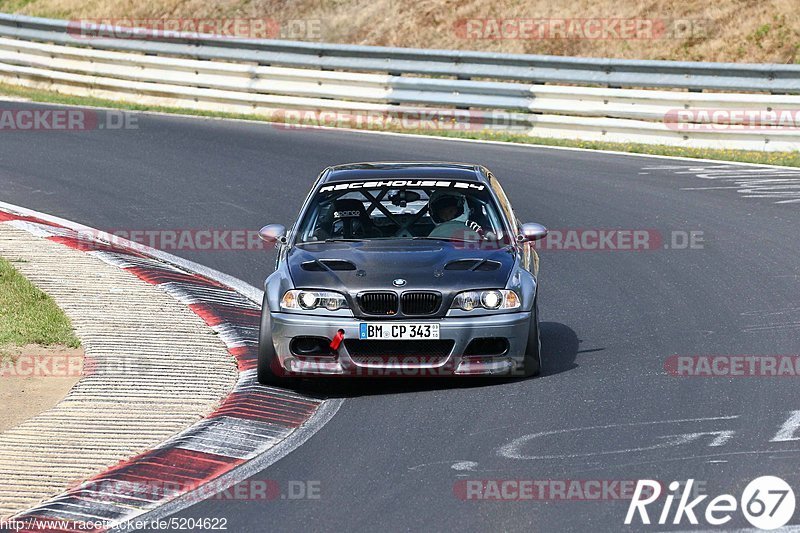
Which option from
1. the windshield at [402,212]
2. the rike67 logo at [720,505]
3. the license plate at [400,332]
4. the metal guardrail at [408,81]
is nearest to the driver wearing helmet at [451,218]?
the windshield at [402,212]

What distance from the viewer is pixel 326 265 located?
9234 millimetres

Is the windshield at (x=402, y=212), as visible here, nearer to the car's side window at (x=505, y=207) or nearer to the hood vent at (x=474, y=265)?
the car's side window at (x=505, y=207)

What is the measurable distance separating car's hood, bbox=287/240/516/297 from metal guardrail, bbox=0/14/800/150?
10.6 meters

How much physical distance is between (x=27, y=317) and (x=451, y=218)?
138 inches

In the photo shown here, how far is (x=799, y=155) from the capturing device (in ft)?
60.8

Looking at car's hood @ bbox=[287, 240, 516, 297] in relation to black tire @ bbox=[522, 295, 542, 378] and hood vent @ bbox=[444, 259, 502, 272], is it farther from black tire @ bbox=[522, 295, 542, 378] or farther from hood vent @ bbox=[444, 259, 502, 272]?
black tire @ bbox=[522, 295, 542, 378]

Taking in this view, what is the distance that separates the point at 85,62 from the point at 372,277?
1777cm

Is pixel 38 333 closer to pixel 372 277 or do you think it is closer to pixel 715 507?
pixel 372 277

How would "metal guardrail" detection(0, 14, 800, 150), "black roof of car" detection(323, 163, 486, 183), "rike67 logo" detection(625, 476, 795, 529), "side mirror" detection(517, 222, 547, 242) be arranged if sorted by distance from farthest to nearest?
1. "metal guardrail" detection(0, 14, 800, 150)
2. "black roof of car" detection(323, 163, 486, 183)
3. "side mirror" detection(517, 222, 547, 242)
4. "rike67 logo" detection(625, 476, 795, 529)

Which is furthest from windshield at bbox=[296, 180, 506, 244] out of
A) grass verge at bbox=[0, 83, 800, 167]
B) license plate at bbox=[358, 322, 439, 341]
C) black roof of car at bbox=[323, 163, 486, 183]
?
grass verge at bbox=[0, 83, 800, 167]

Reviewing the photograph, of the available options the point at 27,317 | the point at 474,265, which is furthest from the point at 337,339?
the point at 27,317

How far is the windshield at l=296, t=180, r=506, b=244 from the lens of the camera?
32.5ft

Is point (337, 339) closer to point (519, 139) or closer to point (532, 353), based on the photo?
point (532, 353)

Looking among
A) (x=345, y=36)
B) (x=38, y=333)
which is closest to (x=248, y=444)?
(x=38, y=333)
